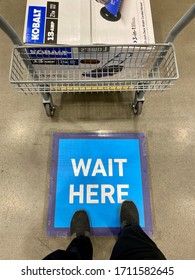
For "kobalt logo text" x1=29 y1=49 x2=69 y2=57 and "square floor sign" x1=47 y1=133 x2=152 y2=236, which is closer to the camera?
"kobalt logo text" x1=29 y1=49 x2=69 y2=57

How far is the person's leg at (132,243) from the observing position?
40.3 inches

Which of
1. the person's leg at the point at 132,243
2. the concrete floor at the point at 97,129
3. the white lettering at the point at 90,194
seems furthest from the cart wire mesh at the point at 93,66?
the person's leg at the point at 132,243

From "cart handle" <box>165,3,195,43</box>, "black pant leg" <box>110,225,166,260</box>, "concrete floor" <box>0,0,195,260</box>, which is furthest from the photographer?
"concrete floor" <box>0,0,195,260</box>

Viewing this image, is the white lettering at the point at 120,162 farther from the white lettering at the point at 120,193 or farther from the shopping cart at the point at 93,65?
the shopping cart at the point at 93,65

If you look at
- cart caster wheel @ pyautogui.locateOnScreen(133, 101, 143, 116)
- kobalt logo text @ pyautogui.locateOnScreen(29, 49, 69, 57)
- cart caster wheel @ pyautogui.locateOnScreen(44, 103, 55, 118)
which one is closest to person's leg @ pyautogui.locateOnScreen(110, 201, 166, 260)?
cart caster wheel @ pyautogui.locateOnScreen(133, 101, 143, 116)

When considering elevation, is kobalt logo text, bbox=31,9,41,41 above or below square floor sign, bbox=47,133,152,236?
above

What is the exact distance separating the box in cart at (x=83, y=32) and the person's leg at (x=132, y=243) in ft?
2.50

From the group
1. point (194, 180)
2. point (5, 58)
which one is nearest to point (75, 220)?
point (194, 180)

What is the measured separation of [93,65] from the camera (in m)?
A: 1.14

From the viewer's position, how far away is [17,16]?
5.99ft

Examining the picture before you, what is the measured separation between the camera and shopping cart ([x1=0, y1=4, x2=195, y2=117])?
1.03 m

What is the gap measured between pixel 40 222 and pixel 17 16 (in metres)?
1.53

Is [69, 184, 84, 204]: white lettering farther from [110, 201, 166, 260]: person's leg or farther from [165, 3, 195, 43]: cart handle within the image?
[165, 3, 195, 43]: cart handle
